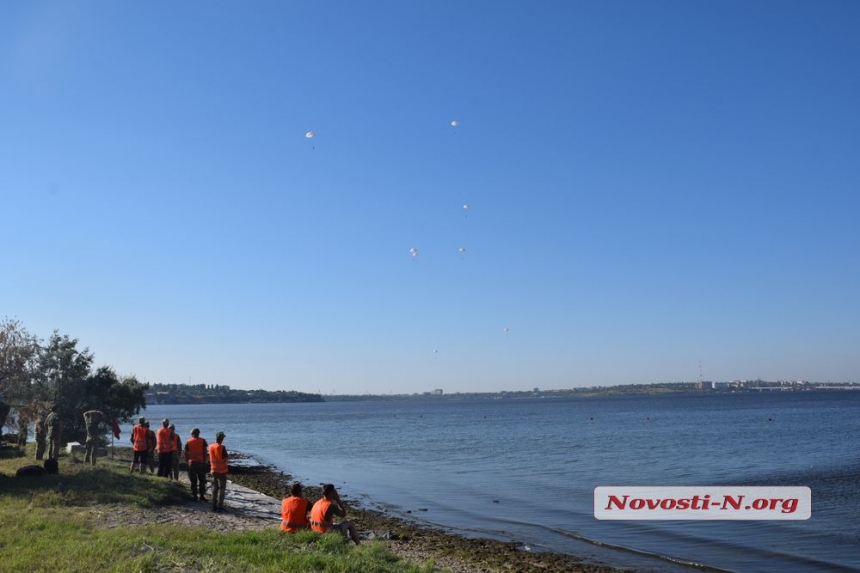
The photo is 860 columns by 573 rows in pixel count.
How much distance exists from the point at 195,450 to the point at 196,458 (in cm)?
33

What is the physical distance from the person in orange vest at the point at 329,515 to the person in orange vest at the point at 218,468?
15.3ft

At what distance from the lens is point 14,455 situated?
24.2 m

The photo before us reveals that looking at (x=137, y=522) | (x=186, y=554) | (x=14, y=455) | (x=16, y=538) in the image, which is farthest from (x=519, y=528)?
(x=14, y=455)

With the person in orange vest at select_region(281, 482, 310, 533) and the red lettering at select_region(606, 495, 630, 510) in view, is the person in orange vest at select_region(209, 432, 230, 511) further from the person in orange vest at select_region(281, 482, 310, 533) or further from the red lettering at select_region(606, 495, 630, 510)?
the red lettering at select_region(606, 495, 630, 510)

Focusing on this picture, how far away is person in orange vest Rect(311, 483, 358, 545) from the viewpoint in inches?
507

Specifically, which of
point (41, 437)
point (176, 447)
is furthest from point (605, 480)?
point (41, 437)

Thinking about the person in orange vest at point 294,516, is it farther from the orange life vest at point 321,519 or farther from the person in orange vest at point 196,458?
the person in orange vest at point 196,458

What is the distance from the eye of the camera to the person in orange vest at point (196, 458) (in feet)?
58.9

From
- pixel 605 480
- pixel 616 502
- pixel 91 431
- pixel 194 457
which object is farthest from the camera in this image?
pixel 605 480

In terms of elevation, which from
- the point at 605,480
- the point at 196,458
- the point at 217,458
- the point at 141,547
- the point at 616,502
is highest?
the point at 217,458

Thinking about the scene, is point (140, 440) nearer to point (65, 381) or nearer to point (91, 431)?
point (91, 431)

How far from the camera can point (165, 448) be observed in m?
21.1

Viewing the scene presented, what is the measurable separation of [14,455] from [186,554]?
56.9 feet

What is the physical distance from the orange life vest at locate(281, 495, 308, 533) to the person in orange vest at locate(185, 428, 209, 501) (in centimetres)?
528
